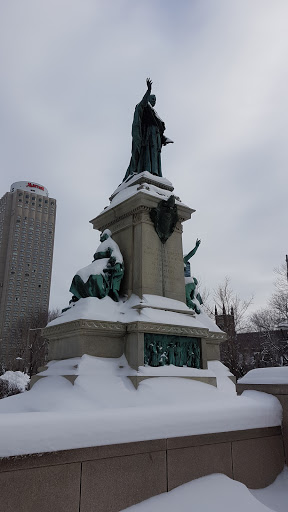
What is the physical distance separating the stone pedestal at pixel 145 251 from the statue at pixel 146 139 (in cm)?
199

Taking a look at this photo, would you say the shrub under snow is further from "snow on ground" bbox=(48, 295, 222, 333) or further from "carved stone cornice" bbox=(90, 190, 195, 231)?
"snow on ground" bbox=(48, 295, 222, 333)

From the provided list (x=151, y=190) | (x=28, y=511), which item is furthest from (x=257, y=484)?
(x=151, y=190)

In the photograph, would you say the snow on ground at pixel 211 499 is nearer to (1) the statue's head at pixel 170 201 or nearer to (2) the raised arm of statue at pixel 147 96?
(1) the statue's head at pixel 170 201

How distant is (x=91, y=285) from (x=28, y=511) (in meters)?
5.95

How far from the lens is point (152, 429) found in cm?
425

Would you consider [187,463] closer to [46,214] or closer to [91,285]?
[91,285]

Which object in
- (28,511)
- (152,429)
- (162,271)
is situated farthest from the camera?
(162,271)

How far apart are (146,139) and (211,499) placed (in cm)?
1071

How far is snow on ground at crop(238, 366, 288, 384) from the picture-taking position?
20.5 feet

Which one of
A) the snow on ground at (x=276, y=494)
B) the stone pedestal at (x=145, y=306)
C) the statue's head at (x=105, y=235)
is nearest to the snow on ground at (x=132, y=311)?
the stone pedestal at (x=145, y=306)

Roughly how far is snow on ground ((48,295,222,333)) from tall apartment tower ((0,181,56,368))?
203 feet

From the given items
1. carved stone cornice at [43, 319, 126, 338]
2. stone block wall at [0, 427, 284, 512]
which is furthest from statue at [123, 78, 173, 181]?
stone block wall at [0, 427, 284, 512]

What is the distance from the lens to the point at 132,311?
847 centimetres

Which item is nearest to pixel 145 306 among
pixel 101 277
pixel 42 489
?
pixel 101 277
